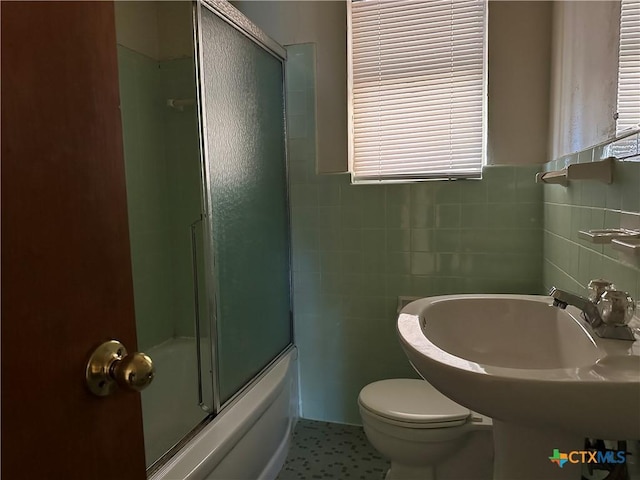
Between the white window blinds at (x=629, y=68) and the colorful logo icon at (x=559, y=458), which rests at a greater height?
the white window blinds at (x=629, y=68)

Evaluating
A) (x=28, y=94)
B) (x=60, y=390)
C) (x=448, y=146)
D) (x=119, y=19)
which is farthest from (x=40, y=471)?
(x=119, y=19)

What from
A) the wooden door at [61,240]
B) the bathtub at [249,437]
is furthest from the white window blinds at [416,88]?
the wooden door at [61,240]

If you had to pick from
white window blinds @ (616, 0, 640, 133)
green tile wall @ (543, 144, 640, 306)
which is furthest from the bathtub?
white window blinds @ (616, 0, 640, 133)

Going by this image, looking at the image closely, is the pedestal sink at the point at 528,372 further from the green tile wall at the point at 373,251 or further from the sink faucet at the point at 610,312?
the green tile wall at the point at 373,251

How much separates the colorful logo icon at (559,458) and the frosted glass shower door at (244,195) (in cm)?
112

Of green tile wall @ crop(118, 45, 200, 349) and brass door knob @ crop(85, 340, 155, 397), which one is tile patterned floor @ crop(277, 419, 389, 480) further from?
brass door knob @ crop(85, 340, 155, 397)

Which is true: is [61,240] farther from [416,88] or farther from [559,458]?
[416,88]

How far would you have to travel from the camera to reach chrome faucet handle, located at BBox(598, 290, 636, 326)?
831mm

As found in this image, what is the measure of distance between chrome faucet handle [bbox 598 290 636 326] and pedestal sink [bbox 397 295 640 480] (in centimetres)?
4

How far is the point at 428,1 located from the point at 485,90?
1.56 feet

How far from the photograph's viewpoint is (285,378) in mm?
1996

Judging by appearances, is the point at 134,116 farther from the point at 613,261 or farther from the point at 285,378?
the point at 613,261

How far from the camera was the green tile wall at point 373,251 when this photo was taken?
1915mm

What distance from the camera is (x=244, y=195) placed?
1.79 metres
